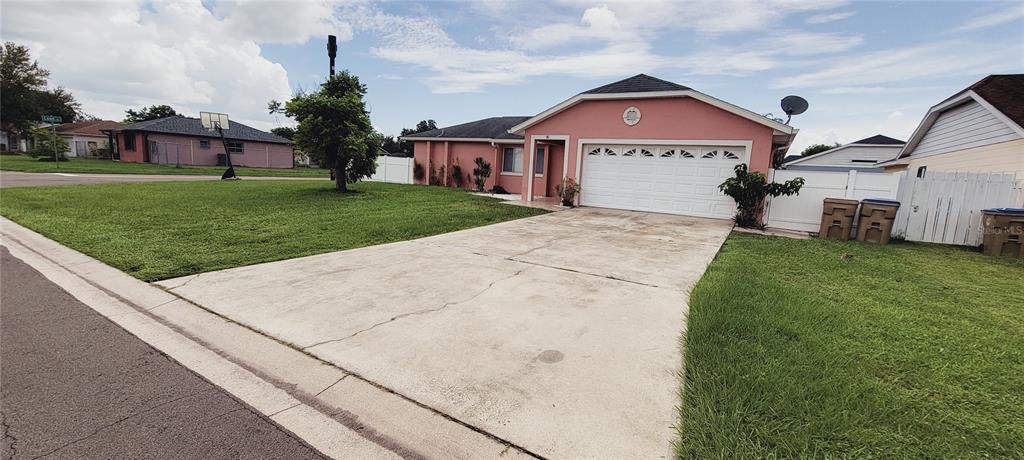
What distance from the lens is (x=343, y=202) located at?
11.9m

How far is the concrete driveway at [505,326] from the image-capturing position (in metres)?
2.31

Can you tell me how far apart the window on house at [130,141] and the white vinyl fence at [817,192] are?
42.3m

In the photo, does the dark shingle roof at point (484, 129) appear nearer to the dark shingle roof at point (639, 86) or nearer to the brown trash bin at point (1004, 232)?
the dark shingle roof at point (639, 86)

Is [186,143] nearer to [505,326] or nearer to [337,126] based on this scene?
[337,126]

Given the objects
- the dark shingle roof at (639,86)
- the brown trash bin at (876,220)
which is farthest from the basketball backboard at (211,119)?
the brown trash bin at (876,220)

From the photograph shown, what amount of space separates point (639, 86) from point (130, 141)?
39.1m

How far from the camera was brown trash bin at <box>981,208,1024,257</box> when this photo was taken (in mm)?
7406

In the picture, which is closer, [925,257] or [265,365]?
[265,365]

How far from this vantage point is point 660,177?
12.4 meters

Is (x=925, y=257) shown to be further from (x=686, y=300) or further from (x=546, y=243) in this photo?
(x=546, y=243)

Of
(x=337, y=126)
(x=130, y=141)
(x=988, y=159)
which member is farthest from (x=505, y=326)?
(x=130, y=141)

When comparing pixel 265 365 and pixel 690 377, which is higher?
pixel 690 377

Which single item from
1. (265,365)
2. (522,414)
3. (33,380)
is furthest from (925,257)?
(33,380)

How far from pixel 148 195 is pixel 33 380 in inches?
470
